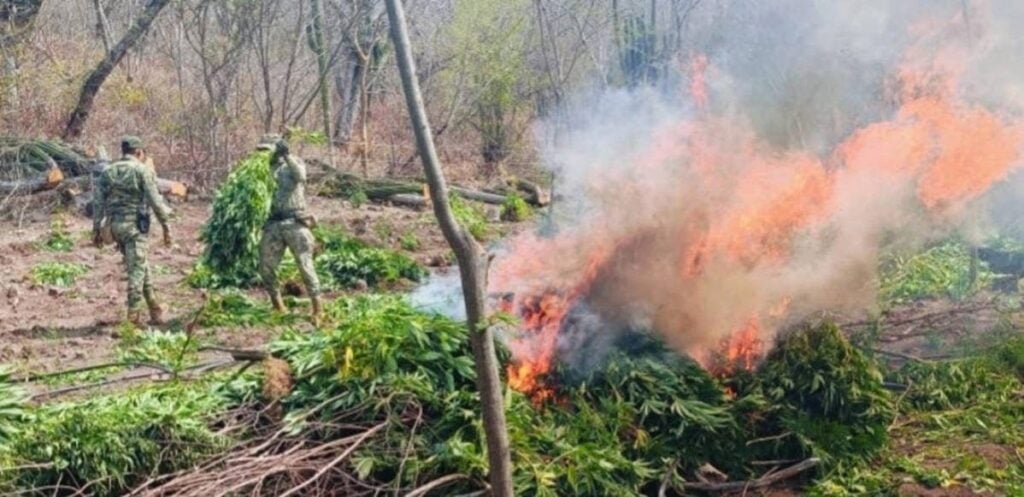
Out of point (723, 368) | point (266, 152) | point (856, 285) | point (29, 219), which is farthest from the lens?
point (29, 219)

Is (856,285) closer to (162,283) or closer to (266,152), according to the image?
(266,152)

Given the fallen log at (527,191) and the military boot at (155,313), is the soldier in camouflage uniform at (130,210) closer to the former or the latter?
the military boot at (155,313)

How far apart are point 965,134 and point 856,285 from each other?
2478 millimetres

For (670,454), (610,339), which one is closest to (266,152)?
(610,339)

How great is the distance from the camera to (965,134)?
35.7 feet

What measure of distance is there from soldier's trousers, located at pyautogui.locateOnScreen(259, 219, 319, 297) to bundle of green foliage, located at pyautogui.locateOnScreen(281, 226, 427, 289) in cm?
190

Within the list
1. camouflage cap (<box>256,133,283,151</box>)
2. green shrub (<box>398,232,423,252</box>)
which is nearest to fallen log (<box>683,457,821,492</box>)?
camouflage cap (<box>256,133,283,151</box>)

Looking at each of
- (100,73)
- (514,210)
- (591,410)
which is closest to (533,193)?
(514,210)

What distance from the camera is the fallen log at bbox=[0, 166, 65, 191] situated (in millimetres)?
16016

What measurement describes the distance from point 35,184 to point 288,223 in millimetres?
7576

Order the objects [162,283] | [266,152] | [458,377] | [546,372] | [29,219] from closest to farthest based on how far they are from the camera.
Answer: [458,377] < [546,372] < [266,152] < [162,283] < [29,219]

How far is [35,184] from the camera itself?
16219 millimetres

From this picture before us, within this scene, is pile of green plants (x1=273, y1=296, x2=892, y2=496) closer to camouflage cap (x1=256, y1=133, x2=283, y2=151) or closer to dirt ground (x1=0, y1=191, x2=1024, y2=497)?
dirt ground (x1=0, y1=191, x2=1024, y2=497)

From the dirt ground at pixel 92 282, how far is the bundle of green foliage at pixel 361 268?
0.95 metres
